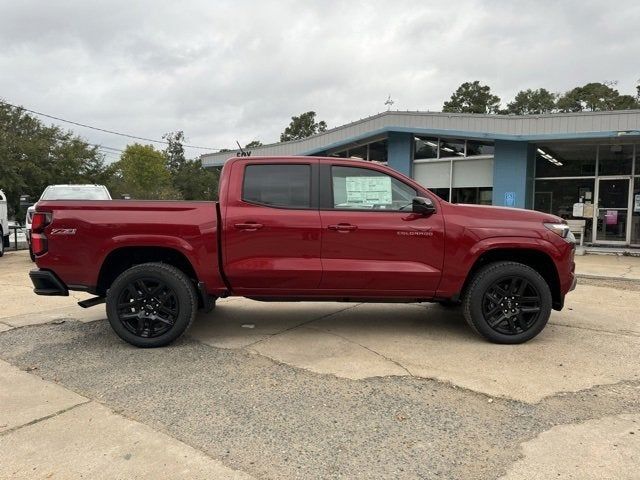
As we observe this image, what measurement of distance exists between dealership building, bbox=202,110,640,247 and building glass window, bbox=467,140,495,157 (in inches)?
1.3

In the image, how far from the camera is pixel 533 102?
210 ft

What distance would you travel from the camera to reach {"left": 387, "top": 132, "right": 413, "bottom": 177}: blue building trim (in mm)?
17125

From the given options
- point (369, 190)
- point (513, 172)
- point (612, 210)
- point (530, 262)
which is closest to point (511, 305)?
point (530, 262)

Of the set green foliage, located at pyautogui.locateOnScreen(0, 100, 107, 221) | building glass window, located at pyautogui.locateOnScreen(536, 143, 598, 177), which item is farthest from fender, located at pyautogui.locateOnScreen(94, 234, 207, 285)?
green foliage, located at pyautogui.locateOnScreen(0, 100, 107, 221)

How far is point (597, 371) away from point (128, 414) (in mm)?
3827

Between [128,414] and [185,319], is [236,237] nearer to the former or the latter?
[185,319]

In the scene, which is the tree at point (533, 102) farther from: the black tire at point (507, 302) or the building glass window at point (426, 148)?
the black tire at point (507, 302)

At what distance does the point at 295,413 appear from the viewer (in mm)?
3410

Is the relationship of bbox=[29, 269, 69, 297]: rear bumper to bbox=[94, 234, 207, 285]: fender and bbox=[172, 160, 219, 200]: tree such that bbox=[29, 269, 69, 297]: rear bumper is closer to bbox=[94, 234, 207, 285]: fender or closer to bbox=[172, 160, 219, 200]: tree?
bbox=[94, 234, 207, 285]: fender

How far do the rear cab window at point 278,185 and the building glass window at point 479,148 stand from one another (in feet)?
40.3

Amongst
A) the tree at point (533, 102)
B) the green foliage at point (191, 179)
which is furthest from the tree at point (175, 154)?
the tree at point (533, 102)

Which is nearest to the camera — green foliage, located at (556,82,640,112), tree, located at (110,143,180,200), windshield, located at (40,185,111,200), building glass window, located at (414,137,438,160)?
windshield, located at (40,185,111,200)

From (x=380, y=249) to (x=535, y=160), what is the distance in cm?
1277

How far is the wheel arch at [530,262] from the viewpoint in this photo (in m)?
4.91
